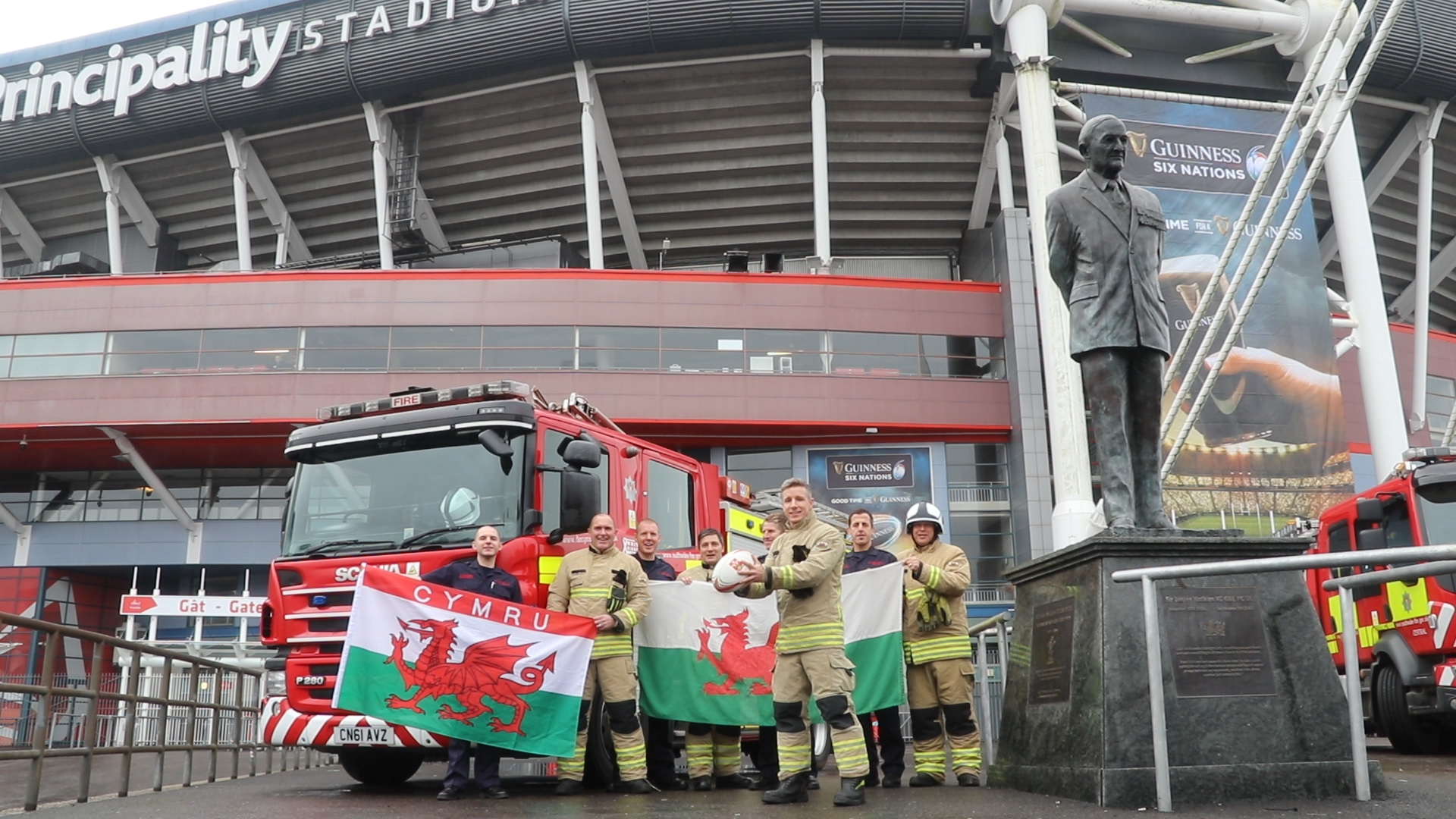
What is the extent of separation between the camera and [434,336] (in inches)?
1200

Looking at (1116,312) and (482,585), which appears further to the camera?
(482,585)

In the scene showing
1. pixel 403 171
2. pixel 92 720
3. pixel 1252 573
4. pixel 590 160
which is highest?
pixel 403 171

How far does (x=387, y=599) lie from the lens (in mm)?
7414

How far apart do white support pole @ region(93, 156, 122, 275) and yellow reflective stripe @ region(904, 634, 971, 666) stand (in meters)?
34.0

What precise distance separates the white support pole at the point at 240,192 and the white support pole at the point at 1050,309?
860 inches

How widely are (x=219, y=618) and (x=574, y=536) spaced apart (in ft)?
97.6

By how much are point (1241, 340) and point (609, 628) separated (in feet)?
80.0

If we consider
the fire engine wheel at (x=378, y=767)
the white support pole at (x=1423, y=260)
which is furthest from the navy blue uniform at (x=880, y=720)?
the white support pole at (x=1423, y=260)

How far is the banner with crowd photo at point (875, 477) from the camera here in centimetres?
3141

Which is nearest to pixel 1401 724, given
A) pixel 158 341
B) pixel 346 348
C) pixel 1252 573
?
pixel 1252 573

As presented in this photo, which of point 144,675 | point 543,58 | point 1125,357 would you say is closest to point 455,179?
point 543,58

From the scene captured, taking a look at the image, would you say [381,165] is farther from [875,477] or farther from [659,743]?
[659,743]

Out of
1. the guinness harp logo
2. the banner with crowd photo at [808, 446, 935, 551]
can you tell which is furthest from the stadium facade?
the guinness harp logo

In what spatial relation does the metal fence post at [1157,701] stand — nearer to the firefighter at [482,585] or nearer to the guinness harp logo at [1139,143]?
the firefighter at [482,585]
